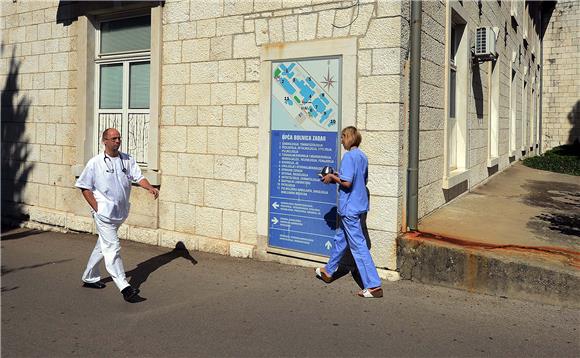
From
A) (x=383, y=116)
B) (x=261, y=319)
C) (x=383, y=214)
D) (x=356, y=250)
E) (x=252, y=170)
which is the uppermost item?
(x=383, y=116)

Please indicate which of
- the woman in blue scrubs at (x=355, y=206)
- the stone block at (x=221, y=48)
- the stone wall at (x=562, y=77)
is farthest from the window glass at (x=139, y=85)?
the stone wall at (x=562, y=77)

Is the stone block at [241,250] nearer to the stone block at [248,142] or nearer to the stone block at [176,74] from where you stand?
the stone block at [248,142]

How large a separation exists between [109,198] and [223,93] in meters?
2.44

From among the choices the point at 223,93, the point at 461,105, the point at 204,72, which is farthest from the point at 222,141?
the point at 461,105

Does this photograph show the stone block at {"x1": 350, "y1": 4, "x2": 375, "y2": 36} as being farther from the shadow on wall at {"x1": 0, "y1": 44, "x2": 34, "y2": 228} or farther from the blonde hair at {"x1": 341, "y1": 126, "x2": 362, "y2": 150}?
the shadow on wall at {"x1": 0, "y1": 44, "x2": 34, "y2": 228}

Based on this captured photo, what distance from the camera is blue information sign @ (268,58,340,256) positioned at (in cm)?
596

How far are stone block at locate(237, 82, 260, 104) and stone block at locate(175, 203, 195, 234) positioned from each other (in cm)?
174

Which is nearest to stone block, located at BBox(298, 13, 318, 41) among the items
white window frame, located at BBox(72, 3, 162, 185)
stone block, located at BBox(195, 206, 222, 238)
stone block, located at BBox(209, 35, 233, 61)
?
stone block, located at BBox(209, 35, 233, 61)

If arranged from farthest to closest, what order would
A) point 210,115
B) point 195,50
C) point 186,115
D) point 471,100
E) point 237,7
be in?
1. point 471,100
2. point 186,115
3. point 195,50
4. point 210,115
5. point 237,7

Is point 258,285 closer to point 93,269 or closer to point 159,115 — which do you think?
point 93,269

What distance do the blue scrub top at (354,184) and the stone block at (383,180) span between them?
47 cm

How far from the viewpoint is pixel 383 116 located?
568cm

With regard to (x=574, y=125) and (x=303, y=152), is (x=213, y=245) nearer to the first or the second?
(x=303, y=152)

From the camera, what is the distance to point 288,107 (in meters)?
6.28
